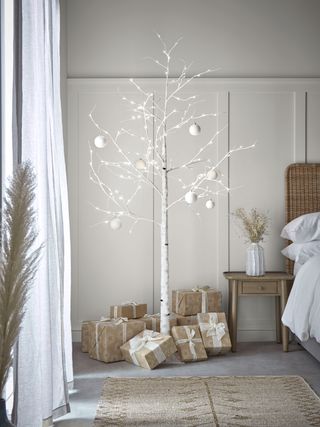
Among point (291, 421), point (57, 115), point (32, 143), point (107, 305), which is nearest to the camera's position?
point (32, 143)

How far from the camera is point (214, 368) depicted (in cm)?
385

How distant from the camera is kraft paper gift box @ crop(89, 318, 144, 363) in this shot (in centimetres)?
400

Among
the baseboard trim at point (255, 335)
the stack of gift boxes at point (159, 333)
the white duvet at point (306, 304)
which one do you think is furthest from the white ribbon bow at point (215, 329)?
the baseboard trim at point (255, 335)

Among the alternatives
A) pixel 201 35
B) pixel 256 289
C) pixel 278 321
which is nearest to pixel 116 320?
pixel 256 289

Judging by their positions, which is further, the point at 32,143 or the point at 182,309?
the point at 182,309

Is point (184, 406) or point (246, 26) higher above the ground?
point (246, 26)

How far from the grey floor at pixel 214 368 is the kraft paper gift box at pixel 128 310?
38 cm

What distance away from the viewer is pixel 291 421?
2830 mm

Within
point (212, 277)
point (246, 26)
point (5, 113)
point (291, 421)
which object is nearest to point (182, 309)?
point (212, 277)

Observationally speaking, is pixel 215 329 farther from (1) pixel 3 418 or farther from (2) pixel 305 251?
(1) pixel 3 418

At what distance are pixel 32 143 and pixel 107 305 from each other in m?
2.35

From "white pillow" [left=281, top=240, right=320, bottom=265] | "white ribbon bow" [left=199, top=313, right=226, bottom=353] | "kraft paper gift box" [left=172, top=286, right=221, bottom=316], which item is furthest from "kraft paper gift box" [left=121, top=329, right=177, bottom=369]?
"white pillow" [left=281, top=240, right=320, bottom=265]

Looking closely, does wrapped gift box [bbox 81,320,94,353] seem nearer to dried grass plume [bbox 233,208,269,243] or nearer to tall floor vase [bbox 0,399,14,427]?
dried grass plume [bbox 233,208,269,243]

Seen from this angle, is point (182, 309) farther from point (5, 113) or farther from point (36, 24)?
point (36, 24)
